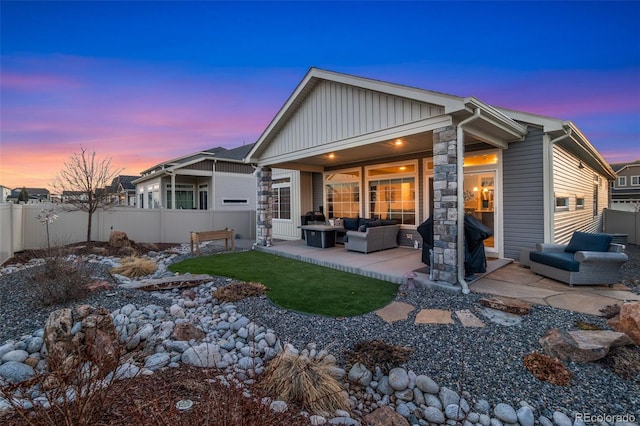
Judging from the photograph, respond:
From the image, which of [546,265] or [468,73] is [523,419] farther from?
[468,73]

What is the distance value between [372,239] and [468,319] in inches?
160

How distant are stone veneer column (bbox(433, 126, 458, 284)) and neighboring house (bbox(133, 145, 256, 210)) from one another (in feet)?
41.1

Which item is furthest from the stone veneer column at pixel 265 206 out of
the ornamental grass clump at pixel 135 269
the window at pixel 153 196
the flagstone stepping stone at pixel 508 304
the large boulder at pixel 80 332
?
the window at pixel 153 196

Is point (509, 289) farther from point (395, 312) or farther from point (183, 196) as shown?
point (183, 196)

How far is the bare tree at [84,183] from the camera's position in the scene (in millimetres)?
9125

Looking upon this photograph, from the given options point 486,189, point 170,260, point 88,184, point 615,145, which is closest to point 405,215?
point 486,189

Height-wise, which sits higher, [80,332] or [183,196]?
[183,196]

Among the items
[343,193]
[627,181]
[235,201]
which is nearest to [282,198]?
[343,193]

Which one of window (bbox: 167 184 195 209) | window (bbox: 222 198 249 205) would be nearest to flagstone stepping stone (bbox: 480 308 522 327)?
window (bbox: 222 198 249 205)

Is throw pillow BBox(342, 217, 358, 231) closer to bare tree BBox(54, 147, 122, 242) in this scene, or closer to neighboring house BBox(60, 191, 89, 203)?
bare tree BBox(54, 147, 122, 242)

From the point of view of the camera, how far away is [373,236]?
24.7ft

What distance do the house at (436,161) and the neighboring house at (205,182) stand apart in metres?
7.03

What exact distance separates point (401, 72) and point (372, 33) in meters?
2.50

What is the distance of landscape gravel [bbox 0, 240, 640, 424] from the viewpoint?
7.41 feet
